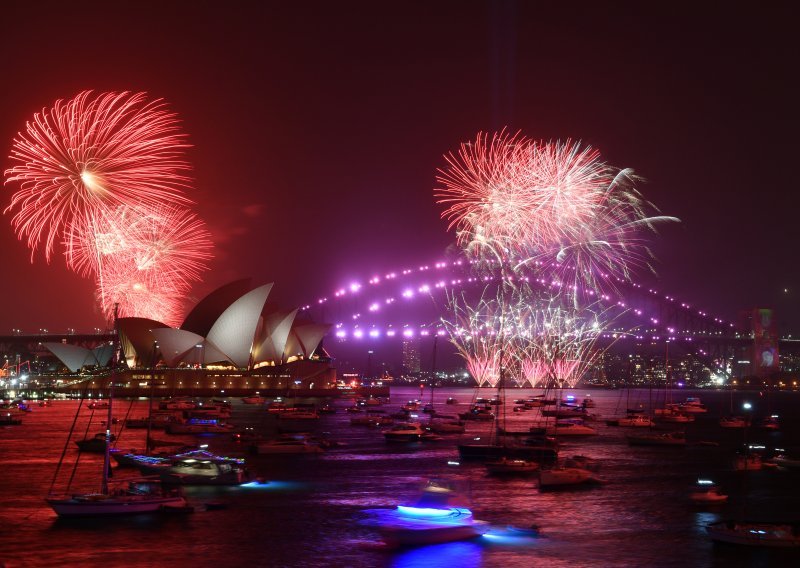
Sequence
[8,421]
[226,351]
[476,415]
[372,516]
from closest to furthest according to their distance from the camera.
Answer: [372,516] → [8,421] → [476,415] → [226,351]

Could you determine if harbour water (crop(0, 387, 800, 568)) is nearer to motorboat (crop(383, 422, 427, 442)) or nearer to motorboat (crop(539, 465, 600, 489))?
motorboat (crop(539, 465, 600, 489))

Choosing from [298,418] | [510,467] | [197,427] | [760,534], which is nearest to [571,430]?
[298,418]

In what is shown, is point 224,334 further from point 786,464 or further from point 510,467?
point 786,464

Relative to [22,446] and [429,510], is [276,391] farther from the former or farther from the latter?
[429,510]

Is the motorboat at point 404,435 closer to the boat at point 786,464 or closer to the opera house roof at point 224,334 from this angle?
the boat at point 786,464

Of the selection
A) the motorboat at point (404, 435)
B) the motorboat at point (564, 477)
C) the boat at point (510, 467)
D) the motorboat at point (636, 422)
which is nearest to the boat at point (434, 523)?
the motorboat at point (564, 477)

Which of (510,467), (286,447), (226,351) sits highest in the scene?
(226,351)

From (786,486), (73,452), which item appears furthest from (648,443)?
(73,452)
